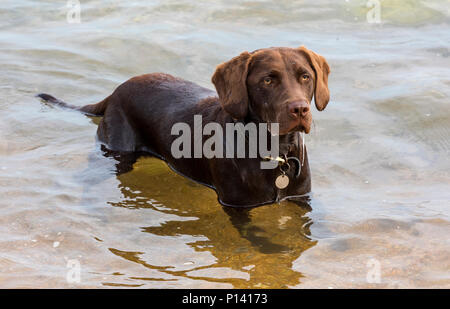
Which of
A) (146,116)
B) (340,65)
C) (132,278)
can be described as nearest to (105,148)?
(146,116)

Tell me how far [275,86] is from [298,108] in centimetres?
31

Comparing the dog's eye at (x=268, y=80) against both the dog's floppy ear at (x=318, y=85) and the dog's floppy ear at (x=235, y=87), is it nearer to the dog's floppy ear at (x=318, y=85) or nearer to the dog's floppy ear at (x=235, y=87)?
the dog's floppy ear at (x=235, y=87)

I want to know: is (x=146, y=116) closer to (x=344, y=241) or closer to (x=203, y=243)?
(x=203, y=243)

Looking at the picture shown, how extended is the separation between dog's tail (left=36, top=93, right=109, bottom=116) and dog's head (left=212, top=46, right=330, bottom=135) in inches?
83.5

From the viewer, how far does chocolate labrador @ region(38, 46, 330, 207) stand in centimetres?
464

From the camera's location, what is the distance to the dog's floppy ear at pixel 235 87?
4754 millimetres

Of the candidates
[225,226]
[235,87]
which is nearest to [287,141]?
[235,87]

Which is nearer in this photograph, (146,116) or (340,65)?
(146,116)

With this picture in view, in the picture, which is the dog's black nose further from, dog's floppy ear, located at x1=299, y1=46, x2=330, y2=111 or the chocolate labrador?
dog's floppy ear, located at x1=299, y1=46, x2=330, y2=111

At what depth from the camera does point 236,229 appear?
4.99 metres

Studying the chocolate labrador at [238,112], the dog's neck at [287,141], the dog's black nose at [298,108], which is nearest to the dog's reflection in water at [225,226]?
the chocolate labrador at [238,112]

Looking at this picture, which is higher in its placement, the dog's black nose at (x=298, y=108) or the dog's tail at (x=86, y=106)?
the dog's black nose at (x=298, y=108)
